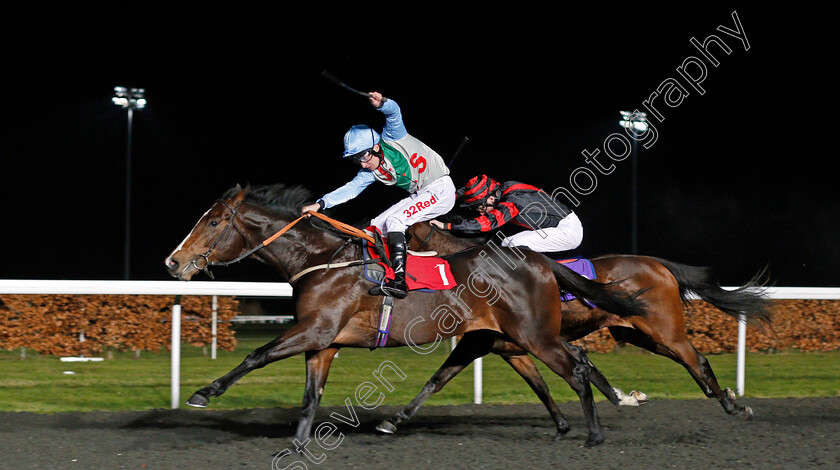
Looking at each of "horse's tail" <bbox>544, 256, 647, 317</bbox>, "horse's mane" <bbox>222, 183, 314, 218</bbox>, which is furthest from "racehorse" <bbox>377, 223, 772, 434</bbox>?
"horse's mane" <bbox>222, 183, 314, 218</bbox>

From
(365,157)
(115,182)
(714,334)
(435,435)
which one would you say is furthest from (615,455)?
(115,182)

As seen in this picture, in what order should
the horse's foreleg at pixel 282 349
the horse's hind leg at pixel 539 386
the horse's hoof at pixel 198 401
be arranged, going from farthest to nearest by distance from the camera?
the horse's hind leg at pixel 539 386, the horse's foreleg at pixel 282 349, the horse's hoof at pixel 198 401

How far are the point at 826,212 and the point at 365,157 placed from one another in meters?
21.1

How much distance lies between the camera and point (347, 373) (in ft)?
22.8

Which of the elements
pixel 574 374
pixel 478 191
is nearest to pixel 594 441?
pixel 574 374

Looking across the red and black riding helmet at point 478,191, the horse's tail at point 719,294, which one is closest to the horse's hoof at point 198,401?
the red and black riding helmet at point 478,191

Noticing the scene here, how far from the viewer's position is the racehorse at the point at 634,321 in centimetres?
477

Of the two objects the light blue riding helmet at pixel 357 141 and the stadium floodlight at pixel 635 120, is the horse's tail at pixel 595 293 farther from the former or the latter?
the stadium floodlight at pixel 635 120

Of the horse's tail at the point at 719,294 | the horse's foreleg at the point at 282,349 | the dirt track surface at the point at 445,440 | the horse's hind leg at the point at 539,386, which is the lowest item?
the dirt track surface at the point at 445,440

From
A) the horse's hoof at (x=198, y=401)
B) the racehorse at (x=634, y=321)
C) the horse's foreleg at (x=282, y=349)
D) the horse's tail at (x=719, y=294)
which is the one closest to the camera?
the horse's hoof at (x=198, y=401)

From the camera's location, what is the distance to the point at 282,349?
151 inches

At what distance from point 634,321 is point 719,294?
81 centimetres

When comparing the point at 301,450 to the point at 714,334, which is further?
the point at 714,334

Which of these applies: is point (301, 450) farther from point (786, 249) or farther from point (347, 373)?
point (786, 249)
